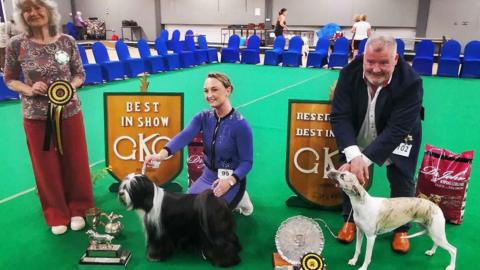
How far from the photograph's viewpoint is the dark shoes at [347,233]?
8.60 ft

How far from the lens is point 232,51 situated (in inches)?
496

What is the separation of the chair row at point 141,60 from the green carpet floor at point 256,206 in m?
1.42

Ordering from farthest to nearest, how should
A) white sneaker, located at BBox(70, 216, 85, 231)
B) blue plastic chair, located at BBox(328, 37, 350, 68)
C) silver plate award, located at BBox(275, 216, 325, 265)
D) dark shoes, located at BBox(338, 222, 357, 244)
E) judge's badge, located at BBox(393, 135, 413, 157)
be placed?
1. blue plastic chair, located at BBox(328, 37, 350, 68)
2. white sneaker, located at BBox(70, 216, 85, 231)
3. dark shoes, located at BBox(338, 222, 357, 244)
4. judge's badge, located at BBox(393, 135, 413, 157)
5. silver plate award, located at BBox(275, 216, 325, 265)

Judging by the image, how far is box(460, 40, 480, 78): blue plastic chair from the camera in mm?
9859

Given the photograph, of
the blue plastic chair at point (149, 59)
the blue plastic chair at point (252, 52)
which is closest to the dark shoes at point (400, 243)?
the blue plastic chair at point (149, 59)

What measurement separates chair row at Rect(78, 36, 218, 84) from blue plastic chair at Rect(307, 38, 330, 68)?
125 inches

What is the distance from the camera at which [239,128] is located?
8.32 feet

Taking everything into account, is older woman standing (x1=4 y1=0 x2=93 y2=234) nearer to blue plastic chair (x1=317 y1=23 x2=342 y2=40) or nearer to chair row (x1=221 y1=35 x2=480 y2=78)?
chair row (x1=221 y1=35 x2=480 y2=78)

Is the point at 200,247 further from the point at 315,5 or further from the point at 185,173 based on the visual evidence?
the point at 315,5

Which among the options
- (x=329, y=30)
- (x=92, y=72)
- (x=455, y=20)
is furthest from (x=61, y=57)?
(x=455, y=20)

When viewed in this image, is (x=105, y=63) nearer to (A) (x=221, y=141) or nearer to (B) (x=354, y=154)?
(A) (x=221, y=141)

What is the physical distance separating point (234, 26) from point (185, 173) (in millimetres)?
15794

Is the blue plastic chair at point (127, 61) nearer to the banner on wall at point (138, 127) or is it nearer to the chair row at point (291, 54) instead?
the chair row at point (291, 54)

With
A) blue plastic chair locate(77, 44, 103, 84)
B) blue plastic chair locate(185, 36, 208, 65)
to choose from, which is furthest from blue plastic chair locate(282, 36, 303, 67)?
blue plastic chair locate(77, 44, 103, 84)
